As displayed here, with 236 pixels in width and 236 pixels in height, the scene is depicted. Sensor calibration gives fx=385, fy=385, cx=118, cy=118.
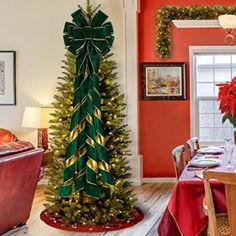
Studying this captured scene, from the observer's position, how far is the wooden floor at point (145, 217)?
3.71 metres

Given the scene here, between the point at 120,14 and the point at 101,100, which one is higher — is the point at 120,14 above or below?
above

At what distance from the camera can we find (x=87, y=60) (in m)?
3.89

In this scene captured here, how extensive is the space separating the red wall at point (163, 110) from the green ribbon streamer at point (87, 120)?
238 cm

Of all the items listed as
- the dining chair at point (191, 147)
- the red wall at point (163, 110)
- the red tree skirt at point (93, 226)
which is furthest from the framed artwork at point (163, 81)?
the red tree skirt at point (93, 226)

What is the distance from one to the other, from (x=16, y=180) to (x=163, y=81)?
334cm

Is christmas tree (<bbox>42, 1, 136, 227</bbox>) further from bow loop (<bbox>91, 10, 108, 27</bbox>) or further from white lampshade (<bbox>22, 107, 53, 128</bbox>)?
white lampshade (<bbox>22, 107, 53, 128</bbox>)

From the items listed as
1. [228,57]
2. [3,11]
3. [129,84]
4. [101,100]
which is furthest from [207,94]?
[3,11]

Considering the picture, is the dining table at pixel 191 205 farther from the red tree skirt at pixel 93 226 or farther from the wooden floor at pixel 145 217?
the red tree skirt at pixel 93 226

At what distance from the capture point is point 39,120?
5711 millimetres

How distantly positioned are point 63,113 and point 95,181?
0.78m

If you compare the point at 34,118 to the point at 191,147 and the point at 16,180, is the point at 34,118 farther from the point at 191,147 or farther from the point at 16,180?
the point at 191,147

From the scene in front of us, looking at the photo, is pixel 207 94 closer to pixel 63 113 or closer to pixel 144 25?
pixel 144 25

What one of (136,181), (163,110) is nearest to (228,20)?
A: (163,110)

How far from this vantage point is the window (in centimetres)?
628
